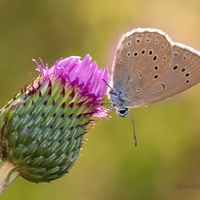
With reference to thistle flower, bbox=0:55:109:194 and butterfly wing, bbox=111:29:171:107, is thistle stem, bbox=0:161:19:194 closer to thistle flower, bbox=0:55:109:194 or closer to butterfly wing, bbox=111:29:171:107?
thistle flower, bbox=0:55:109:194

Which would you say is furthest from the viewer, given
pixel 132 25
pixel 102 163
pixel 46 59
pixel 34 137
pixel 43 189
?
pixel 132 25

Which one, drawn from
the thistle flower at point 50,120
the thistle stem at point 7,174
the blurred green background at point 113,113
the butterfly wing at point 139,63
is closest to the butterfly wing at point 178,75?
the butterfly wing at point 139,63

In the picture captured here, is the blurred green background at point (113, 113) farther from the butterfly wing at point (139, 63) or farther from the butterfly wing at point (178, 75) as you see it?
the butterfly wing at point (178, 75)

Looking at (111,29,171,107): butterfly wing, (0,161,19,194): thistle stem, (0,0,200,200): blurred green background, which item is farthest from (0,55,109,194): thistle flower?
(0,0,200,200): blurred green background

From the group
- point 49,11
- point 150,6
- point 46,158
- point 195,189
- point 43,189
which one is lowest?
point 46,158

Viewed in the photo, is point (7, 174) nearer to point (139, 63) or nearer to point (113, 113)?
point (139, 63)

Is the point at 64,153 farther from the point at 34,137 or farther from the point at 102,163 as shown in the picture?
the point at 102,163

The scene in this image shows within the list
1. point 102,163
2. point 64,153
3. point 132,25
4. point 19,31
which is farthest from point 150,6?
point 64,153
